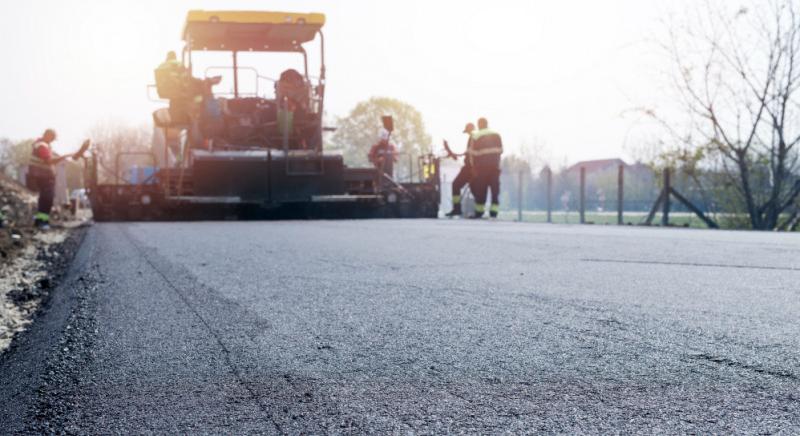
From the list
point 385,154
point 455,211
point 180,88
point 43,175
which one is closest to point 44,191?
point 43,175

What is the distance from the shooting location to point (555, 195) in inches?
808

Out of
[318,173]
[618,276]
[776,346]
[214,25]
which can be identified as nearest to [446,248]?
[618,276]

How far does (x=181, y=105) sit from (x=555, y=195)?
10729 mm

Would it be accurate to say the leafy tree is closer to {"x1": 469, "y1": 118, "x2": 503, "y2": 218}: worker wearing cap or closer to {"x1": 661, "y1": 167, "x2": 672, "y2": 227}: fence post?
{"x1": 469, "y1": 118, "x2": 503, "y2": 218}: worker wearing cap

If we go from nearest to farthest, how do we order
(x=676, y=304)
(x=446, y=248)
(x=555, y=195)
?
(x=676, y=304) → (x=446, y=248) → (x=555, y=195)

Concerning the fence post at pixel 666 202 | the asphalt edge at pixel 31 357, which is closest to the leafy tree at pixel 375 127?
the fence post at pixel 666 202

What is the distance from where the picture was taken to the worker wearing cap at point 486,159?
15289mm

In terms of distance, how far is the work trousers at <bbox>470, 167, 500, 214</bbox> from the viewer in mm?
15344

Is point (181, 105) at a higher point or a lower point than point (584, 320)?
higher

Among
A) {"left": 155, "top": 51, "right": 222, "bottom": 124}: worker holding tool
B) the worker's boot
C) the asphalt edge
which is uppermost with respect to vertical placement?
{"left": 155, "top": 51, "right": 222, "bottom": 124}: worker holding tool

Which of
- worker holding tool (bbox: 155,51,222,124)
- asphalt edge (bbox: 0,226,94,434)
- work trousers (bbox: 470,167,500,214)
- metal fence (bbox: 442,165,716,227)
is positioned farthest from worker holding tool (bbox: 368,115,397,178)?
asphalt edge (bbox: 0,226,94,434)

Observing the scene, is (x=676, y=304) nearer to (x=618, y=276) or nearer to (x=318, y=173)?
A: (x=618, y=276)

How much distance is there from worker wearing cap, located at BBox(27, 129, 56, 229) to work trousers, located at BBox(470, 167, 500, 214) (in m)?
7.65

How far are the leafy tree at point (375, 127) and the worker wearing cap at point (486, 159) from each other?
2840 cm
